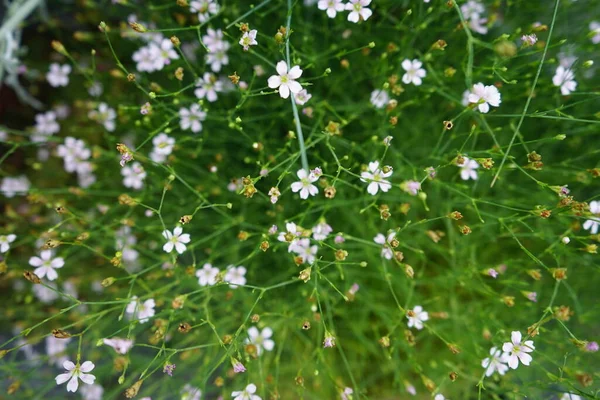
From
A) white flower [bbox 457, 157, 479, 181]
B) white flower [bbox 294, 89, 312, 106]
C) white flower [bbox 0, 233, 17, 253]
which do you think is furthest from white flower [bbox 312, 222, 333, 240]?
white flower [bbox 0, 233, 17, 253]

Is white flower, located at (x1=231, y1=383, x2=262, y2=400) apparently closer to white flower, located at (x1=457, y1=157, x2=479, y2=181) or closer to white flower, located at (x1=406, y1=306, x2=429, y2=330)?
white flower, located at (x1=406, y1=306, x2=429, y2=330)

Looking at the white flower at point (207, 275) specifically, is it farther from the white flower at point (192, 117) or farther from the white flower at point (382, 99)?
the white flower at point (382, 99)

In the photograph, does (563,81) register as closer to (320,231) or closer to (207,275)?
(320,231)

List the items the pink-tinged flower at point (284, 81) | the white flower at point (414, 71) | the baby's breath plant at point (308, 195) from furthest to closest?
the baby's breath plant at point (308, 195) → the white flower at point (414, 71) → the pink-tinged flower at point (284, 81)

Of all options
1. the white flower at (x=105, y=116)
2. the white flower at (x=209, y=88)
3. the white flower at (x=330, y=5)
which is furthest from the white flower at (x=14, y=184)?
the white flower at (x=330, y=5)

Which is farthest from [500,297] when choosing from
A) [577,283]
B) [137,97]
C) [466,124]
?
[137,97]

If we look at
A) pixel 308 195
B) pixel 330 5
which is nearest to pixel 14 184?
pixel 308 195
